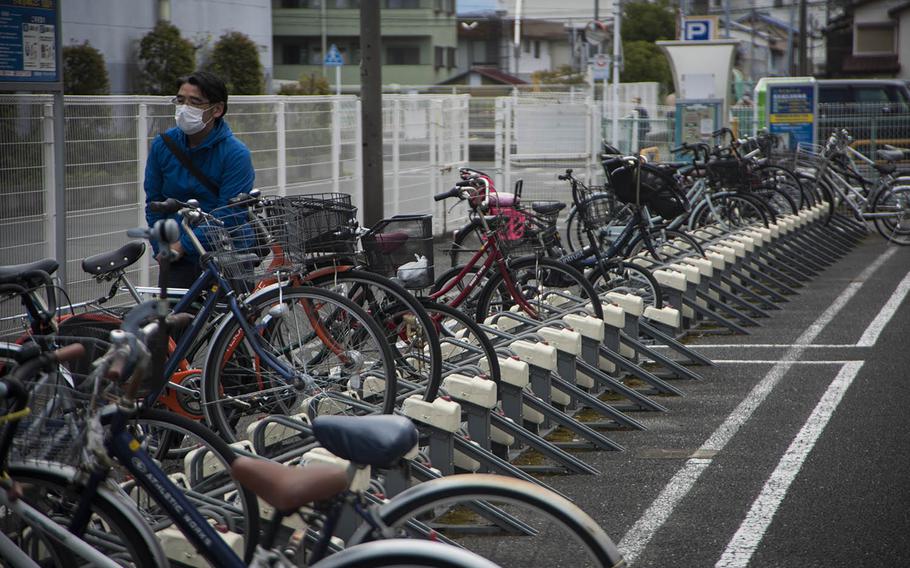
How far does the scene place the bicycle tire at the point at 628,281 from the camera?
807 cm

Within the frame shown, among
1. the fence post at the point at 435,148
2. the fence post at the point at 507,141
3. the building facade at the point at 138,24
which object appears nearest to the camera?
the fence post at the point at 435,148

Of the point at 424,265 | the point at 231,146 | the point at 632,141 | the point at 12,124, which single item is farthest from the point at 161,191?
the point at 632,141

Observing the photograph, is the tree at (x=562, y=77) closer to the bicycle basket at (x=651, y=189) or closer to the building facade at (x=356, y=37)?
the building facade at (x=356, y=37)

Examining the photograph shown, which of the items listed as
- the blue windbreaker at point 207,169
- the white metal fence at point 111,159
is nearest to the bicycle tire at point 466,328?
the blue windbreaker at point 207,169

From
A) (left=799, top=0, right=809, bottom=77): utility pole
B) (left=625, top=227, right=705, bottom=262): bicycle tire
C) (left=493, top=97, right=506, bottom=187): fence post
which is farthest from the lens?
(left=799, top=0, right=809, bottom=77): utility pole

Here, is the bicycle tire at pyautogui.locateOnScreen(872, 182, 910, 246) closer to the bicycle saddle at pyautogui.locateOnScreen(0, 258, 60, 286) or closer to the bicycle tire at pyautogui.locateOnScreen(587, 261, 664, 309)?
the bicycle tire at pyautogui.locateOnScreen(587, 261, 664, 309)

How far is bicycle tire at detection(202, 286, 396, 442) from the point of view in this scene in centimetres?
481

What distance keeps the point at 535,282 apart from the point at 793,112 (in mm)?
11850

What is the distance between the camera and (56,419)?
3055 mm

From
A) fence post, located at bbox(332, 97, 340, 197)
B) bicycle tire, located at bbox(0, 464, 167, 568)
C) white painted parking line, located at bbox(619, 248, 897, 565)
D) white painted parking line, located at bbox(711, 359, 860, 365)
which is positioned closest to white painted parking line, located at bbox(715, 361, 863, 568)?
white painted parking line, located at bbox(619, 248, 897, 565)

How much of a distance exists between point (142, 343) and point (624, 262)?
5.59 metres

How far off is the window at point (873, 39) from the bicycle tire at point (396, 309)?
50.1 metres

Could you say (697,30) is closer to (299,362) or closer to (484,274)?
(484,274)

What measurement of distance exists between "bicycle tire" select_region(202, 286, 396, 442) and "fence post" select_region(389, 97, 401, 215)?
28.6 feet
